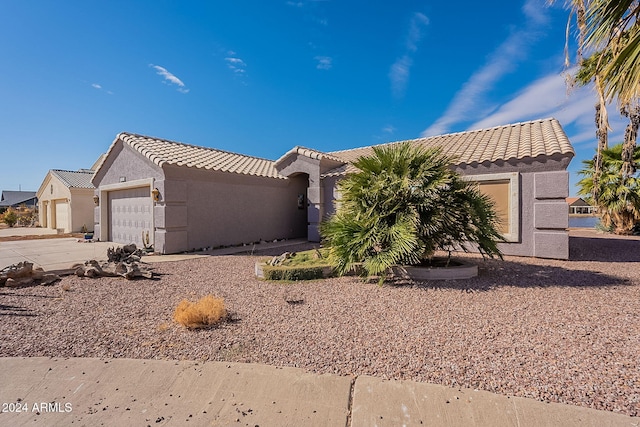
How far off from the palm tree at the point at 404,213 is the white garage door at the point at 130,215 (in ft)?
27.6

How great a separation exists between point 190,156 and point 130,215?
3664mm

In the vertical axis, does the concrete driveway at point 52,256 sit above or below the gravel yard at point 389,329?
above

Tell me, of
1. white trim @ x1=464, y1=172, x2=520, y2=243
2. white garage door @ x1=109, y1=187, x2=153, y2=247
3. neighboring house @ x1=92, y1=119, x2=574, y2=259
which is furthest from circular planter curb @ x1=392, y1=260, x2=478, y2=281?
white garage door @ x1=109, y1=187, x2=153, y2=247

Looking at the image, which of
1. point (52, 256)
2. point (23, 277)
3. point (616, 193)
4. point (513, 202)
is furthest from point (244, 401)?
point (616, 193)

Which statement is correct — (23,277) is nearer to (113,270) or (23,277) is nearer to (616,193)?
(113,270)

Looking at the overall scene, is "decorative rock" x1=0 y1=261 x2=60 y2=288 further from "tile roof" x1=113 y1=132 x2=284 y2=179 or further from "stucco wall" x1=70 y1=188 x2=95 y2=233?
"stucco wall" x1=70 y1=188 x2=95 y2=233

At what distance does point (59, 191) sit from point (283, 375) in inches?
1008

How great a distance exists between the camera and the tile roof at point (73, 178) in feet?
65.2

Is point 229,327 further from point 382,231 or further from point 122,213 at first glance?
point 122,213

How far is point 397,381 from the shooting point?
277 centimetres

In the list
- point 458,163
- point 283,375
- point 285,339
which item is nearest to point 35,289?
point 285,339

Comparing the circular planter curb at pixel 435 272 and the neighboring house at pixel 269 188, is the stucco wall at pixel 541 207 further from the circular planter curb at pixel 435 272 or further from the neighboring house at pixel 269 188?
the circular planter curb at pixel 435 272

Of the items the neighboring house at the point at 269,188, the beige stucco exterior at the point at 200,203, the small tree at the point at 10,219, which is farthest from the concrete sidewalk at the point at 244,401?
the small tree at the point at 10,219

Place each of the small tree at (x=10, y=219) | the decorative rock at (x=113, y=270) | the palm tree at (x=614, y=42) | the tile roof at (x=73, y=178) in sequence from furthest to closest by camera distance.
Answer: the small tree at (x=10, y=219) → the tile roof at (x=73, y=178) → the decorative rock at (x=113, y=270) → the palm tree at (x=614, y=42)
